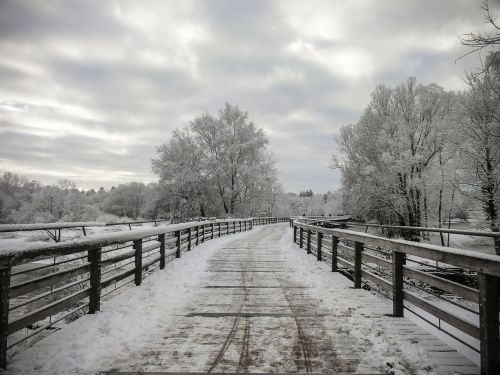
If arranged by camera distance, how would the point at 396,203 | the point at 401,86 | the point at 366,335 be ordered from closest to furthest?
the point at 366,335 → the point at 396,203 → the point at 401,86

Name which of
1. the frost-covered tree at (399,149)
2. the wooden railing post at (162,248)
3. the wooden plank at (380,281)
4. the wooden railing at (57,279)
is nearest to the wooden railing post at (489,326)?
the wooden plank at (380,281)

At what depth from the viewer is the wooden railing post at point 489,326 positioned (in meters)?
3.00

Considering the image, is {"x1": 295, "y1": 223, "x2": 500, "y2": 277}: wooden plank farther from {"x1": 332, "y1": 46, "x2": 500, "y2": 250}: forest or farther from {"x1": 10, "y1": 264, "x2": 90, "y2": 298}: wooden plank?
{"x1": 332, "y1": 46, "x2": 500, "y2": 250}: forest

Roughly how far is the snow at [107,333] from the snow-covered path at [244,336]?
0.01 metres

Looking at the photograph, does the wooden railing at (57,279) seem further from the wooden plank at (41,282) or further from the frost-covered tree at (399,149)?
the frost-covered tree at (399,149)

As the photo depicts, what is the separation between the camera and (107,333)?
168 inches

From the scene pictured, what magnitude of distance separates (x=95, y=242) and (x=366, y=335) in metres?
4.29

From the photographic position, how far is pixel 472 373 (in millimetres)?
3156

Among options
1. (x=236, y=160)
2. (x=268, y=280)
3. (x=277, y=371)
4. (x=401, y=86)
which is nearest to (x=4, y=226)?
(x=268, y=280)

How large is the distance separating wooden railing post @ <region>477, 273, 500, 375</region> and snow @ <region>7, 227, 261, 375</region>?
12.4ft

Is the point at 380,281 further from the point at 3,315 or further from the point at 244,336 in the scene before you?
the point at 3,315

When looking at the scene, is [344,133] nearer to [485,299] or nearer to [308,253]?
[308,253]

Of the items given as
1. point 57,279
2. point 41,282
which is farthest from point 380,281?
point 41,282

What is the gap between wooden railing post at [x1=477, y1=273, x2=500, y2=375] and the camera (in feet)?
9.86
